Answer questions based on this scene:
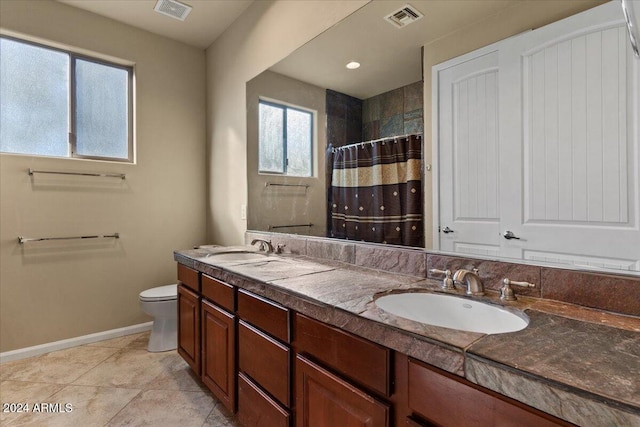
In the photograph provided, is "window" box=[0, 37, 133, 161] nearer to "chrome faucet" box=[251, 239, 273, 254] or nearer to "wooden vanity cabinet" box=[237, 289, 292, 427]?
"chrome faucet" box=[251, 239, 273, 254]

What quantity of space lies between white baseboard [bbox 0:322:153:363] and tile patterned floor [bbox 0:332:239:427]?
1.8 inches

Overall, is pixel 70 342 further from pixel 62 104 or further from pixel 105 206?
pixel 62 104

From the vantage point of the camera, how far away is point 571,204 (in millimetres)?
994

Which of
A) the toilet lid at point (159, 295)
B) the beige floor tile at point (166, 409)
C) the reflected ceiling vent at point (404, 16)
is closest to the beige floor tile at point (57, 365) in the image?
the toilet lid at point (159, 295)

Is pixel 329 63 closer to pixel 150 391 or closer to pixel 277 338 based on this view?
pixel 277 338

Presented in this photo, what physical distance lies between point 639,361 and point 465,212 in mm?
712

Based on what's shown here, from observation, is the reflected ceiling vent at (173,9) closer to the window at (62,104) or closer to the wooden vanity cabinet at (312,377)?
the window at (62,104)

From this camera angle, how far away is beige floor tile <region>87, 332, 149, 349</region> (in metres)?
2.61

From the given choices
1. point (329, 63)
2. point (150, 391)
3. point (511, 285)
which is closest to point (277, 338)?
point (511, 285)

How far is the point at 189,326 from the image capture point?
2010 mm

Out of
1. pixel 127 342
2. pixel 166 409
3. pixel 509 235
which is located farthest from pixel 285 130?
pixel 127 342

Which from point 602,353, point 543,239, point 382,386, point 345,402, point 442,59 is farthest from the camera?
point 442,59

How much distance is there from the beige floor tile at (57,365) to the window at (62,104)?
1520 mm

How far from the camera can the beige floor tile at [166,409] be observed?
1.66m
